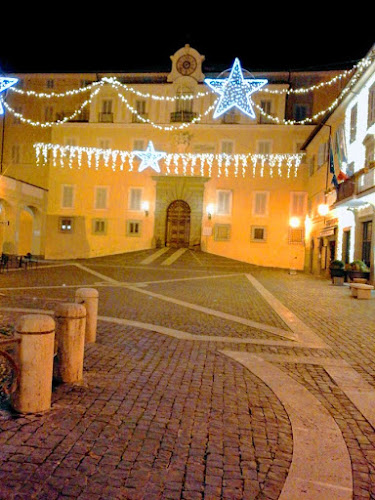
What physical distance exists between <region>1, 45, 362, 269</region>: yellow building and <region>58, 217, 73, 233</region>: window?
0.09 m

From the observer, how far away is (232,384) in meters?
5.33

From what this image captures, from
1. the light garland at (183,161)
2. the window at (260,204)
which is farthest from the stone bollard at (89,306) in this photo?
the window at (260,204)

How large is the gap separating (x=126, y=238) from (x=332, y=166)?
1811 centimetres

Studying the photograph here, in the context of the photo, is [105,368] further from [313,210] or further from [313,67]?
[313,67]

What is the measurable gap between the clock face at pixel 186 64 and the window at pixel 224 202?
9588 mm

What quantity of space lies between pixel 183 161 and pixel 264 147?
6.29 metres

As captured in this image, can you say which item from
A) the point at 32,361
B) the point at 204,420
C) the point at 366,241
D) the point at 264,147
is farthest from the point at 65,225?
the point at 204,420

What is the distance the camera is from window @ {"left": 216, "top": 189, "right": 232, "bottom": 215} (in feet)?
117

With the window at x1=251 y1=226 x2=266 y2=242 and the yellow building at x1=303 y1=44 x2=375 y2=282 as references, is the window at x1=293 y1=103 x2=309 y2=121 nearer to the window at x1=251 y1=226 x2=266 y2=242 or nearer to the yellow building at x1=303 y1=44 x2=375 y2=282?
the yellow building at x1=303 y1=44 x2=375 y2=282

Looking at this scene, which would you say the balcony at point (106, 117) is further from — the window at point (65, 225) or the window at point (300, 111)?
the window at point (300, 111)

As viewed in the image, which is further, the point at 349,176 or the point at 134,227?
the point at 134,227

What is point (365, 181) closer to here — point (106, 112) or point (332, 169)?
point (332, 169)

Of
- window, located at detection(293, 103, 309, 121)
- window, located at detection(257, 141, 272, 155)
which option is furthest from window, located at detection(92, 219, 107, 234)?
window, located at detection(293, 103, 309, 121)

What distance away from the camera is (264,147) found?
3509 centimetres
